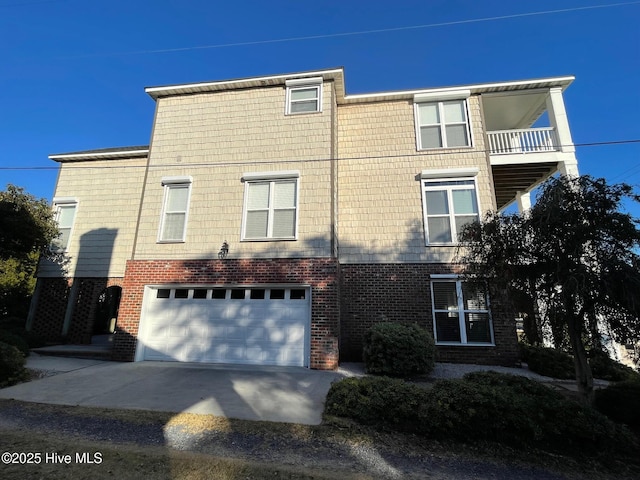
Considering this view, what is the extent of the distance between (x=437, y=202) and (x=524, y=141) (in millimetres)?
4021

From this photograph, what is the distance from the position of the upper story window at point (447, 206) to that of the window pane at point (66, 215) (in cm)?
1357

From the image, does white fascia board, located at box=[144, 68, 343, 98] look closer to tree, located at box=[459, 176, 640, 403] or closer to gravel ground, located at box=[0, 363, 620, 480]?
tree, located at box=[459, 176, 640, 403]

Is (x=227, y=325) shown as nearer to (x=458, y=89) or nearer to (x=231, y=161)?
(x=231, y=161)

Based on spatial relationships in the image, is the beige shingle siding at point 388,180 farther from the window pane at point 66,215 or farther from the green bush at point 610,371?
the window pane at point 66,215

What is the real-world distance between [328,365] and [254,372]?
1.88 meters

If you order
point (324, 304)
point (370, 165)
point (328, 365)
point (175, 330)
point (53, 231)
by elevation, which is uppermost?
point (370, 165)

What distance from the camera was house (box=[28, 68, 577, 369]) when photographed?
948cm

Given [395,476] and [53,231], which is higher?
Answer: [53,231]

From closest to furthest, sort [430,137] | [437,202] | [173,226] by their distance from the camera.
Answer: [173,226], [437,202], [430,137]

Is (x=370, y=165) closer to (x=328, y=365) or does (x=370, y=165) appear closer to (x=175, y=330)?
(x=328, y=365)

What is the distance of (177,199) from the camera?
35.6 feet

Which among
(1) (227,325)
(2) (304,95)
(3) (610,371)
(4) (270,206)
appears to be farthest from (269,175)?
(3) (610,371)

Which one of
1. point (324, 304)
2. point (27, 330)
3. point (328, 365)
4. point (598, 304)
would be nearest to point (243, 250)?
point (324, 304)

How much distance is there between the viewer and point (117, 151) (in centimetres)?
1369
